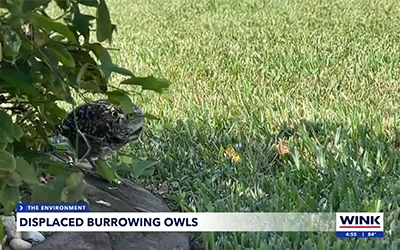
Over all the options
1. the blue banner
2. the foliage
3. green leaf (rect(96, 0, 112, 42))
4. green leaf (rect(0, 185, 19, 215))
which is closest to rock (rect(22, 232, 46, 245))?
the blue banner

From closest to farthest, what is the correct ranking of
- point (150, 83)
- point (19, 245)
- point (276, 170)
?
point (150, 83)
point (19, 245)
point (276, 170)

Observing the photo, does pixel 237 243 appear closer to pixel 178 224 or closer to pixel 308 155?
pixel 178 224

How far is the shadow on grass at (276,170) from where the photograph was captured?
1.91m

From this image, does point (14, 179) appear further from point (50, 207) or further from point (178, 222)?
point (178, 222)

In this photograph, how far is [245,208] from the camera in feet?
6.40

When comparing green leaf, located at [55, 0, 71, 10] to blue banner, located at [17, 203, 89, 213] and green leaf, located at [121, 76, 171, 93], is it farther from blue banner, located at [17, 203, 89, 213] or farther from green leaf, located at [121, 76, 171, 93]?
blue banner, located at [17, 203, 89, 213]

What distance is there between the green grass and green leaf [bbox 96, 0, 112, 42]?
2.47 feet

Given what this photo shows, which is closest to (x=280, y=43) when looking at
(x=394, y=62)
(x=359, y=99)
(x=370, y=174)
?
(x=394, y=62)

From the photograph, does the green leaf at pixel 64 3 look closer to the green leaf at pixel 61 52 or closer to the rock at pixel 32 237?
the green leaf at pixel 61 52

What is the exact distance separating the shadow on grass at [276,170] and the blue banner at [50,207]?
0.38 m

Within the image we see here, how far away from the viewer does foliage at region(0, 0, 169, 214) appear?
43.3 inches

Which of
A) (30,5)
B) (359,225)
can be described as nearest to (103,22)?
(30,5)

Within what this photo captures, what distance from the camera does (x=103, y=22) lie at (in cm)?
114

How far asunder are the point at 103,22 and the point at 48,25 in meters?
0.11
